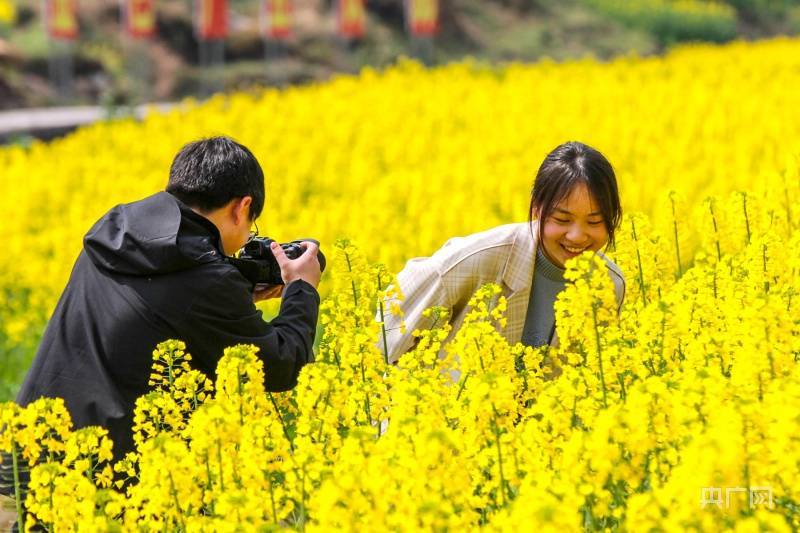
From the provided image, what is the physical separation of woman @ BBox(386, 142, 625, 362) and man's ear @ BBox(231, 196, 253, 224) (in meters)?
0.61

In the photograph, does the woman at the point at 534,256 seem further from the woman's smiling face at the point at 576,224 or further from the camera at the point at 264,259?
the camera at the point at 264,259

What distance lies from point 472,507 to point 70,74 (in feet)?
77.6

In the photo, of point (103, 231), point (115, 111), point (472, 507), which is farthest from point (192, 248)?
point (115, 111)

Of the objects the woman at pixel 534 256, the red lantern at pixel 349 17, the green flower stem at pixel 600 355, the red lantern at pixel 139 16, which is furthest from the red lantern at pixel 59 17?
the green flower stem at pixel 600 355

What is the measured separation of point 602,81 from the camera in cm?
1512

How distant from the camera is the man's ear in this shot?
3.69m

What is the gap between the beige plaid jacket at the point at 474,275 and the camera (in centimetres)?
415

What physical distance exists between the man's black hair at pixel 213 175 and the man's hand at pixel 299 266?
0.74 feet

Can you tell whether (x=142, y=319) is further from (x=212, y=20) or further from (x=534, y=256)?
(x=212, y=20)

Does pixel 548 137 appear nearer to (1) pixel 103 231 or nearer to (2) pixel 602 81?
(2) pixel 602 81

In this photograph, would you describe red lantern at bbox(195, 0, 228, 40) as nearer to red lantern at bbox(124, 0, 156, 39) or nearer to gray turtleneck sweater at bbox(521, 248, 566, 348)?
red lantern at bbox(124, 0, 156, 39)

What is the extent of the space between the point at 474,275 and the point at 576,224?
37 centimetres

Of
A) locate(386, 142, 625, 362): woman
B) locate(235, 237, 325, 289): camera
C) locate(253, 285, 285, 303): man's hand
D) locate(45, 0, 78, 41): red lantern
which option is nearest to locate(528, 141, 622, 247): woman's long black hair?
locate(386, 142, 625, 362): woman

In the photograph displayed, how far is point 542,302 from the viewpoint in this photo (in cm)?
430
